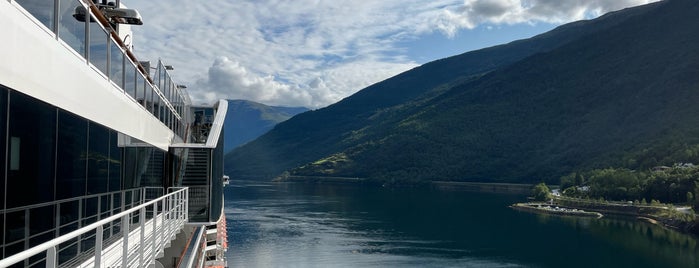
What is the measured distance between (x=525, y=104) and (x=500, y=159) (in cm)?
4002

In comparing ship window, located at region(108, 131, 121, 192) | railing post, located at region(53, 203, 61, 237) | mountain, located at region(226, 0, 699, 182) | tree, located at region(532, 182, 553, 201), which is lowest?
tree, located at region(532, 182, 553, 201)

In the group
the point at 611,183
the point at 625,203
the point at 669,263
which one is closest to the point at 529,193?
the point at 611,183

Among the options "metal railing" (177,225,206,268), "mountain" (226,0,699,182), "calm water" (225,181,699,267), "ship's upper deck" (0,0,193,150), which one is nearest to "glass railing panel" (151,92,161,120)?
"ship's upper deck" (0,0,193,150)

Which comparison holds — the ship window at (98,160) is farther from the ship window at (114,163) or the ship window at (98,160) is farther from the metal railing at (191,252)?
the metal railing at (191,252)

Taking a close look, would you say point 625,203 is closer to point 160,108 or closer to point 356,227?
point 356,227

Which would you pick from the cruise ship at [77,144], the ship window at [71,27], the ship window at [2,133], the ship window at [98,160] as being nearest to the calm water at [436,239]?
the cruise ship at [77,144]

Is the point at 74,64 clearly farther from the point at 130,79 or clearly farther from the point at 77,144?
the point at 130,79

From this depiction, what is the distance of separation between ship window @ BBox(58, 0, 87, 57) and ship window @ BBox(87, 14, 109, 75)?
0.27 metres

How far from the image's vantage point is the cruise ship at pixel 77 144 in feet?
15.8

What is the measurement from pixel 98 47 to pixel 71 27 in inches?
47.8

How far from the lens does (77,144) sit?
8.91 m

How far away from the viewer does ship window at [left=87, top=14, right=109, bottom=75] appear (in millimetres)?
6938

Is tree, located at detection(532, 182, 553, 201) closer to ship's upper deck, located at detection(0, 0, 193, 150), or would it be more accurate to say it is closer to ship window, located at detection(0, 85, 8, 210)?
ship's upper deck, located at detection(0, 0, 193, 150)

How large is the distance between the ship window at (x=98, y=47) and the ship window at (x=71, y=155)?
118cm
